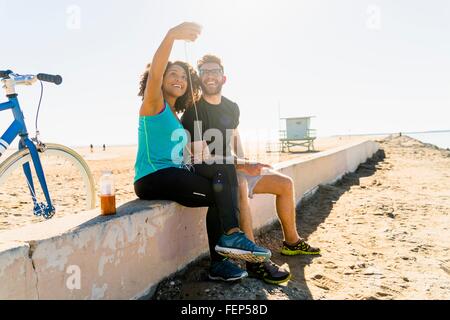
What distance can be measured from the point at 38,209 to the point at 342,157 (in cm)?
780

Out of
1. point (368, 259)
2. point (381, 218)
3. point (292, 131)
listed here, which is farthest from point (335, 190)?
point (292, 131)

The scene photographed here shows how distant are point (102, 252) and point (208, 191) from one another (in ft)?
2.87

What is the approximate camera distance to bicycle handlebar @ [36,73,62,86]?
10.5 ft

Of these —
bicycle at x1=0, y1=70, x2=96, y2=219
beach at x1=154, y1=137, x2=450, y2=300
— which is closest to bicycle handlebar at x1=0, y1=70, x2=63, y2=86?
bicycle at x1=0, y1=70, x2=96, y2=219

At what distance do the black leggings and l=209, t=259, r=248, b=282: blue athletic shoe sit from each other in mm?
67

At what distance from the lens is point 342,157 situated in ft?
30.8

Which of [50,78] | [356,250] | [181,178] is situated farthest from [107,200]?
[356,250]

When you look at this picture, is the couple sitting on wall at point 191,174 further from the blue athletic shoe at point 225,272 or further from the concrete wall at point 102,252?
the concrete wall at point 102,252

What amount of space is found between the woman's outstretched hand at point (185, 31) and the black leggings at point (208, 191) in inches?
38.1

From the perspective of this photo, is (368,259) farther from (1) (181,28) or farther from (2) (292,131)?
(2) (292,131)

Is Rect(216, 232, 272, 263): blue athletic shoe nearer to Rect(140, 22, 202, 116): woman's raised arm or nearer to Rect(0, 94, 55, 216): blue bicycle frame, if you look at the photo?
Rect(140, 22, 202, 116): woman's raised arm

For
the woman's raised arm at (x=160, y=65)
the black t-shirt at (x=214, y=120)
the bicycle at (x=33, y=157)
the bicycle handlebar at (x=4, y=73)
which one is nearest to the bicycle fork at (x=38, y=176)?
the bicycle at (x=33, y=157)

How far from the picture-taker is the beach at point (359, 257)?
260 centimetres
